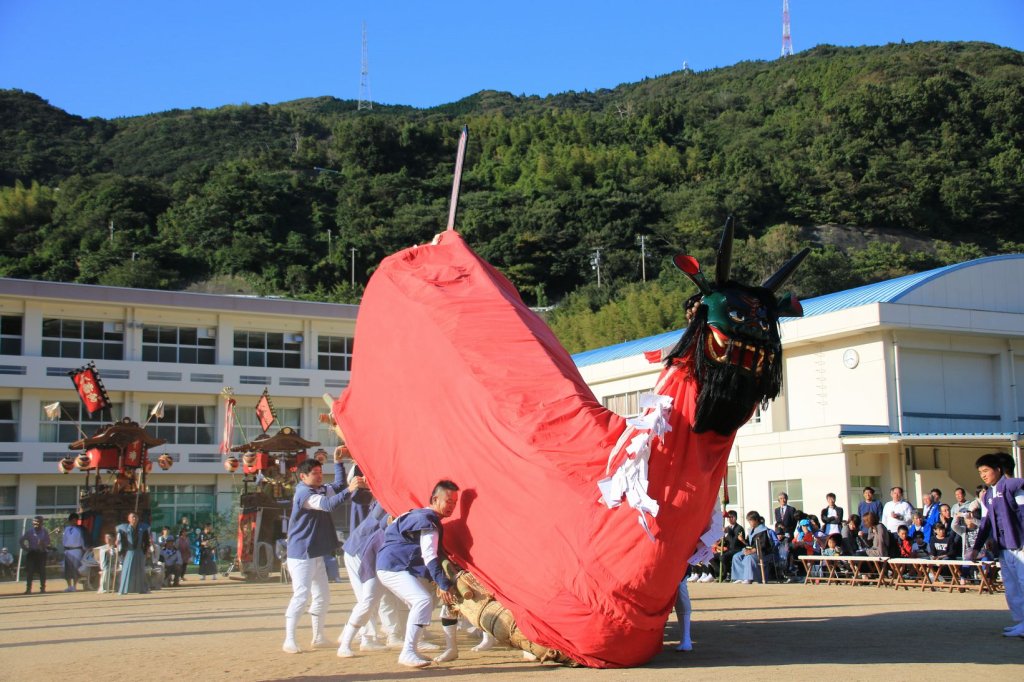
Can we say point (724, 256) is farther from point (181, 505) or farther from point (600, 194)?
point (600, 194)

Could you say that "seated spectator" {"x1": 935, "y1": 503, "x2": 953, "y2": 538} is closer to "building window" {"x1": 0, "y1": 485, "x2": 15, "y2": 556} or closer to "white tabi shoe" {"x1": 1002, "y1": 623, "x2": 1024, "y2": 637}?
"white tabi shoe" {"x1": 1002, "y1": 623, "x2": 1024, "y2": 637}

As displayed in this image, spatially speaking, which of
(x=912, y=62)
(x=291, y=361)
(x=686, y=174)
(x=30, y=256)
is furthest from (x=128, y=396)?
(x=912, y=62)

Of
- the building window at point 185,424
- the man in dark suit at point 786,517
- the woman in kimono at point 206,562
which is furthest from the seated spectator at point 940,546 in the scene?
the building window at point 185,424

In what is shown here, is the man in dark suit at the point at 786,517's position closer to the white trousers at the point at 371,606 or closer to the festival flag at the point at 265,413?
the white trousers at the point at 371,606

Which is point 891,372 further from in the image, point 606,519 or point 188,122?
point 188,122

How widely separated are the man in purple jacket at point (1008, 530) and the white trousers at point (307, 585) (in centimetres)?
689

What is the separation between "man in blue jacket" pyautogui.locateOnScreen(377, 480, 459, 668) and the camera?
885cm

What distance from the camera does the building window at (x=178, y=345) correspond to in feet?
138

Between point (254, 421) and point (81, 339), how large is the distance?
7794 millimetres

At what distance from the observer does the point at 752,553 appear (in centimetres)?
2059

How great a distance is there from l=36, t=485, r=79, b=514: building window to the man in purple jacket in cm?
3653

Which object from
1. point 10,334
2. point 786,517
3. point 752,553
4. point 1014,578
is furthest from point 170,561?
point 1014,578

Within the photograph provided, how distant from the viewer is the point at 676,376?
8625mm

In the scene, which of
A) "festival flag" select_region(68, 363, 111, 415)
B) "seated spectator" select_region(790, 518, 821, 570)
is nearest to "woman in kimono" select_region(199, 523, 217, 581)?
"festival flag" select_region(68, 363, 111, 415)
